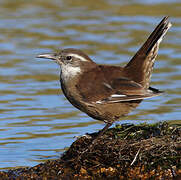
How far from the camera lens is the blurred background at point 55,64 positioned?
1183cm

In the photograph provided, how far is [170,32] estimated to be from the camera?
1858cm

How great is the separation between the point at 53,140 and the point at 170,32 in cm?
808

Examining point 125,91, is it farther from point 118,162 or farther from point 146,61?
point 118,162

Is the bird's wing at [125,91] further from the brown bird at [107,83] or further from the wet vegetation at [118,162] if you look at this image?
the wet vegetation at [118,162]

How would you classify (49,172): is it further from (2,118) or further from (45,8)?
(45,8)

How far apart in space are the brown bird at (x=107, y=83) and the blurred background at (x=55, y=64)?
1.24 metres

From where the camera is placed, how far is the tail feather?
1042 cm

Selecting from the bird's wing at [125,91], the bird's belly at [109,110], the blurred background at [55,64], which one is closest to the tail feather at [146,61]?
the bird's wing at [125,91]

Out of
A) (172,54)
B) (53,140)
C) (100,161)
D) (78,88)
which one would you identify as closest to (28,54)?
(172,54)

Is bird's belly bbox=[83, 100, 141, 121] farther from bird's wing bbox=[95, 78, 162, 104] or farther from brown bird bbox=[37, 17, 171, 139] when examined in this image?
bird's wing bbox=[95, 78, 162, 104]

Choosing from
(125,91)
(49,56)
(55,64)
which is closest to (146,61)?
(125,91)

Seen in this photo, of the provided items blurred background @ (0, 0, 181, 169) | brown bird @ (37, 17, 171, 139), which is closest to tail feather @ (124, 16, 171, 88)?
brown bird @ (37, 17, 171, 139)

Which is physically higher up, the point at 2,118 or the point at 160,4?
the point at 160,4

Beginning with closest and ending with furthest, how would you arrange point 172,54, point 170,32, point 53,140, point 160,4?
point 53,140 < point 172,54 < point 170,32 < point 160,4
